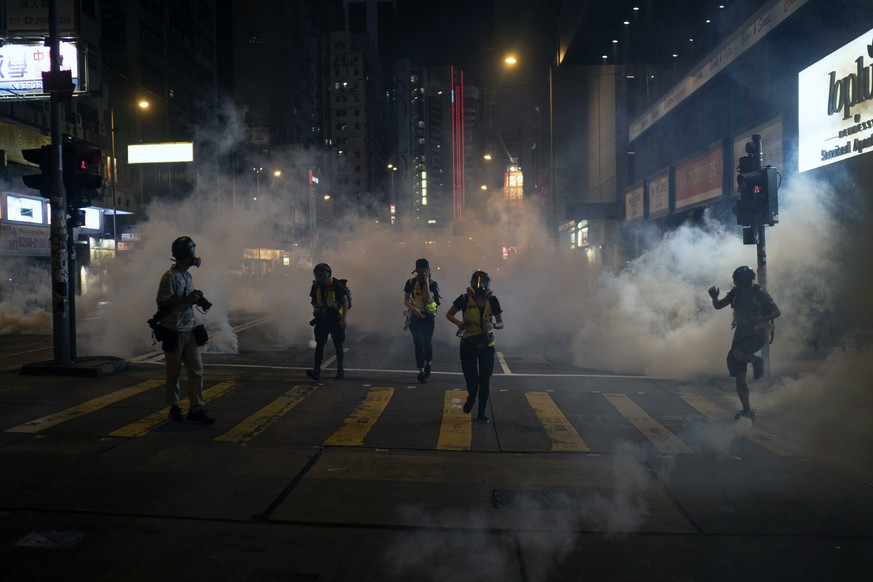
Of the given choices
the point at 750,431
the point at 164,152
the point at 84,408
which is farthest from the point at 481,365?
the point at 164,152

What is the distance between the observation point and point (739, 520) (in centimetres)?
460

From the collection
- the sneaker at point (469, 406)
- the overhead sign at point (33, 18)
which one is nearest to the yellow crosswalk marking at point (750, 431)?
the sneaker at point (469, 406)

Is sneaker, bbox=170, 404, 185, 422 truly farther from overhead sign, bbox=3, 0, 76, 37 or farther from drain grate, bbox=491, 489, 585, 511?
overhead sign, bbox=3, 0, 76, 37

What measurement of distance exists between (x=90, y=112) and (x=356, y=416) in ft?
118

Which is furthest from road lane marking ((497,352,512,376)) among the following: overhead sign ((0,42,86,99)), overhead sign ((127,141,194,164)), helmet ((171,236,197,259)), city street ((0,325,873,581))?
overhead sign ((127,141,194,164))

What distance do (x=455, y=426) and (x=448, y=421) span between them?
26 centimetres

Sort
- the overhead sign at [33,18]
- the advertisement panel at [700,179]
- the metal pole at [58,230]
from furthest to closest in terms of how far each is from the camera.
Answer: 1. the advertisement panel at [700,179]
2. the overhead sign at [33,18]
3. the metal pole at [58,230]

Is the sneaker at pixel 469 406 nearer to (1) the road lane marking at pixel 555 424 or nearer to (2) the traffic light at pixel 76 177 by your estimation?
(1) the road lane marking at pixel 555 424

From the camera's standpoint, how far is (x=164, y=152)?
3192cm

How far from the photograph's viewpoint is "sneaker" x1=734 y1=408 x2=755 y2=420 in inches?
308

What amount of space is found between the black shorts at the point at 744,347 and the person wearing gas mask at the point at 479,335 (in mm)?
2767

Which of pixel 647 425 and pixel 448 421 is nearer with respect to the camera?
pixel 647 425

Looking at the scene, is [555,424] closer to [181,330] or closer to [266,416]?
[266,416]

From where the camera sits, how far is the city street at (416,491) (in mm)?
3910
